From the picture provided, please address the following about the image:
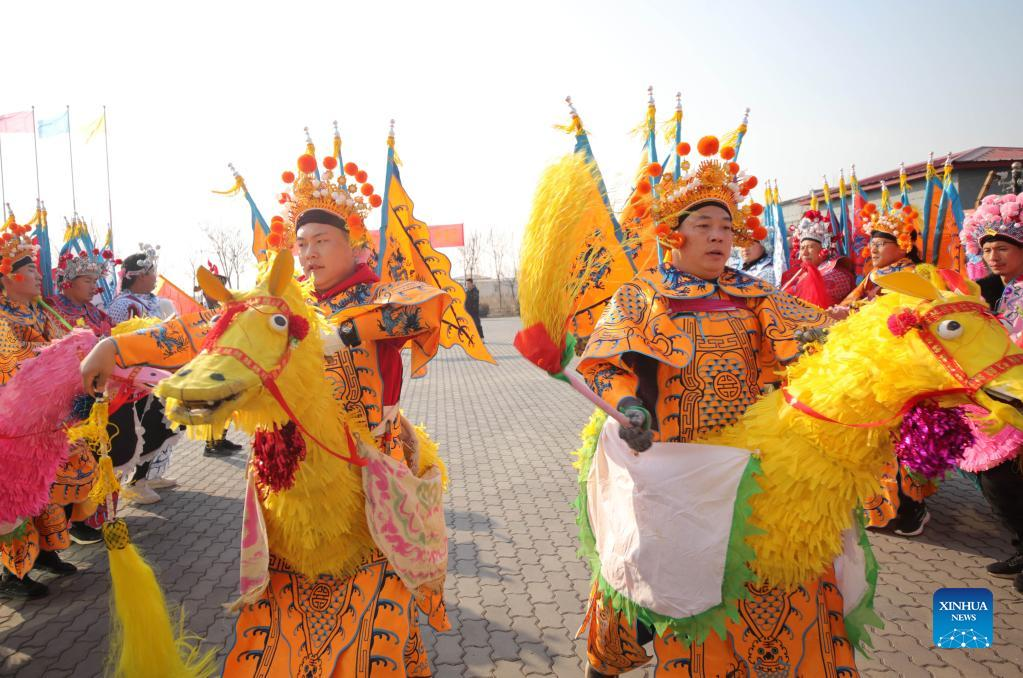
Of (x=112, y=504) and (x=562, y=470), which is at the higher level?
(x=112, y=504)

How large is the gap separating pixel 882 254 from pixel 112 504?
582 centimetres

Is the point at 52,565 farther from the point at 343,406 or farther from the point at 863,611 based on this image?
the point at 863,611

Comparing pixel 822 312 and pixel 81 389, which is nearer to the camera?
pixel 81 389

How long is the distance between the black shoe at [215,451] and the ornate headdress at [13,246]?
177 inches

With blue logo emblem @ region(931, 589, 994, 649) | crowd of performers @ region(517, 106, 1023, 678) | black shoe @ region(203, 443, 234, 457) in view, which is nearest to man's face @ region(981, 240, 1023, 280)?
blue logo emblem @ region(931, 589, 994, 649)

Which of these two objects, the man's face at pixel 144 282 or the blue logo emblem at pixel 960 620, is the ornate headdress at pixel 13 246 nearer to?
the man's face at pixel 144 282

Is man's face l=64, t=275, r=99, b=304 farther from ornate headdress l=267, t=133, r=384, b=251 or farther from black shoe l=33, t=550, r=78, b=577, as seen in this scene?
ornate headdress l=267, t=133, r=384, b=251

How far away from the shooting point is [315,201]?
2.94m

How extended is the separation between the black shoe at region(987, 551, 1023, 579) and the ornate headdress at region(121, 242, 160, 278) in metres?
8.29

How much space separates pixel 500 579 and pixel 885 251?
167 inches

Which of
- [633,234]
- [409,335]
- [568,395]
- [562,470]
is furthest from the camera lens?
[568,395]

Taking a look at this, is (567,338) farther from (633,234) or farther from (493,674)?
(493,674)

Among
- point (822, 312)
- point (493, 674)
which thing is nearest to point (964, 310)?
point (822, 312)

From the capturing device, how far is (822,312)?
108 inches
